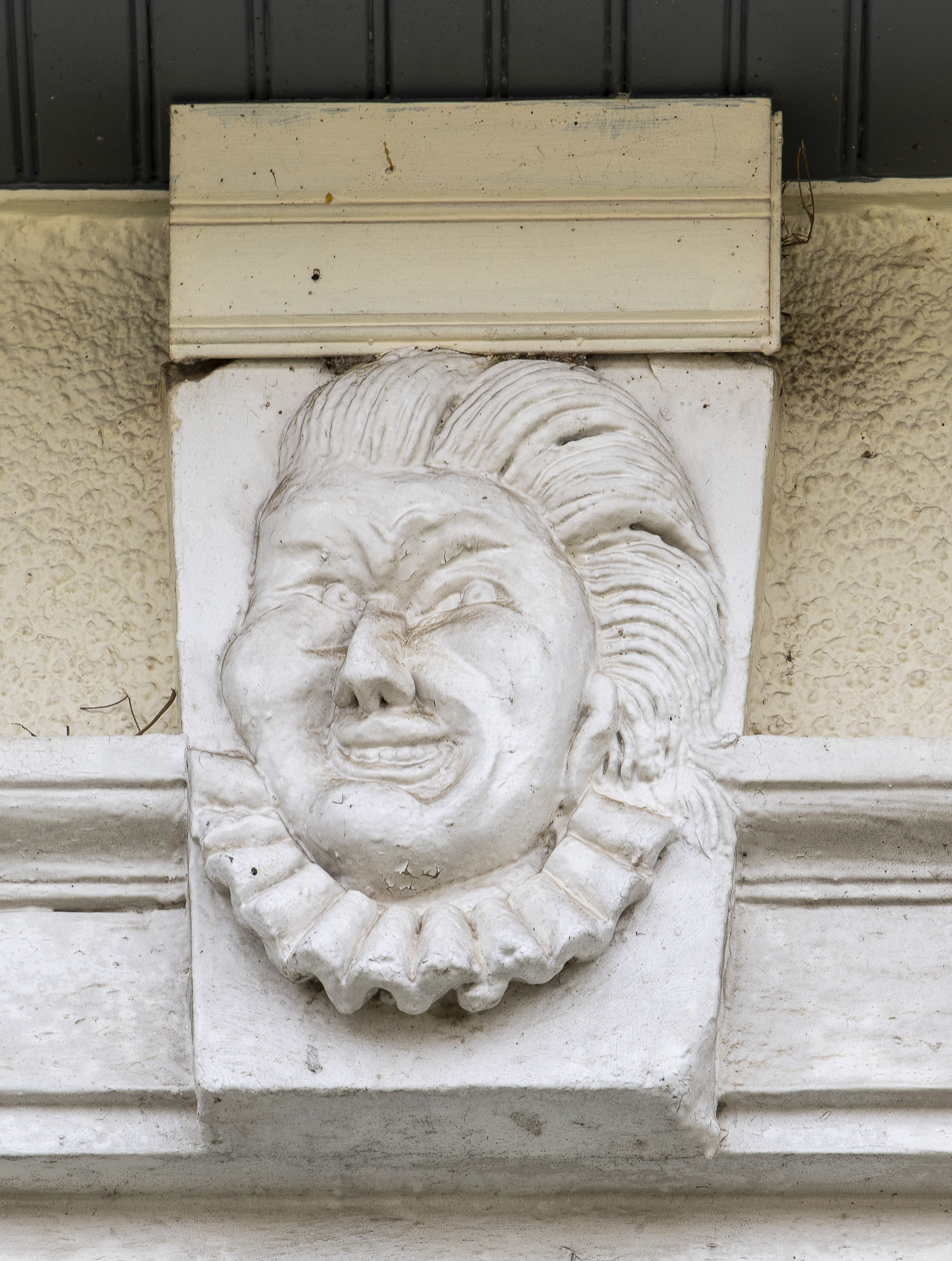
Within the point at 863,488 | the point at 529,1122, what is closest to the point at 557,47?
the point at 863,488

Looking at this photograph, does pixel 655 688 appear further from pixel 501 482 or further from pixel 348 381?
pixel 348 381

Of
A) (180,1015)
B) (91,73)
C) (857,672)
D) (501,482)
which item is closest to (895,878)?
(857,672)

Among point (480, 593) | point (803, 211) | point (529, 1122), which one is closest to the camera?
point (529, 1122)

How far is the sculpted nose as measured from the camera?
132cm

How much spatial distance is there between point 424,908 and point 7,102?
3.13 ft

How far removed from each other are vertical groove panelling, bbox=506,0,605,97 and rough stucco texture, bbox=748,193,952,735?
303 mm

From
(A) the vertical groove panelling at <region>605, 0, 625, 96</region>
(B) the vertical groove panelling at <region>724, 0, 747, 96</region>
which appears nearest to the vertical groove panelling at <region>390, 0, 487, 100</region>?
(A) the vertical groove panelling at <region>605, 0, 625, 96</region>

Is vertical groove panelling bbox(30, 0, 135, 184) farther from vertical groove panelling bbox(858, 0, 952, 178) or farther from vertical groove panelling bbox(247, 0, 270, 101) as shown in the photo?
vertical groove panelling bbox(858, 0, 952, 178)

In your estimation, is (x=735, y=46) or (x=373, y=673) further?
(x=735, y=46)

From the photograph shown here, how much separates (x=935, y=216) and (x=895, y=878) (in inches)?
29.2

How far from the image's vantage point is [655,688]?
140 cm

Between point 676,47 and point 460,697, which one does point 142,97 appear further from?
point 460,697

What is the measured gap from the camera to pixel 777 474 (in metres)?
1.64

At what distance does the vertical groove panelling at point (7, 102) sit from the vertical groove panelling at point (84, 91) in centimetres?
2
